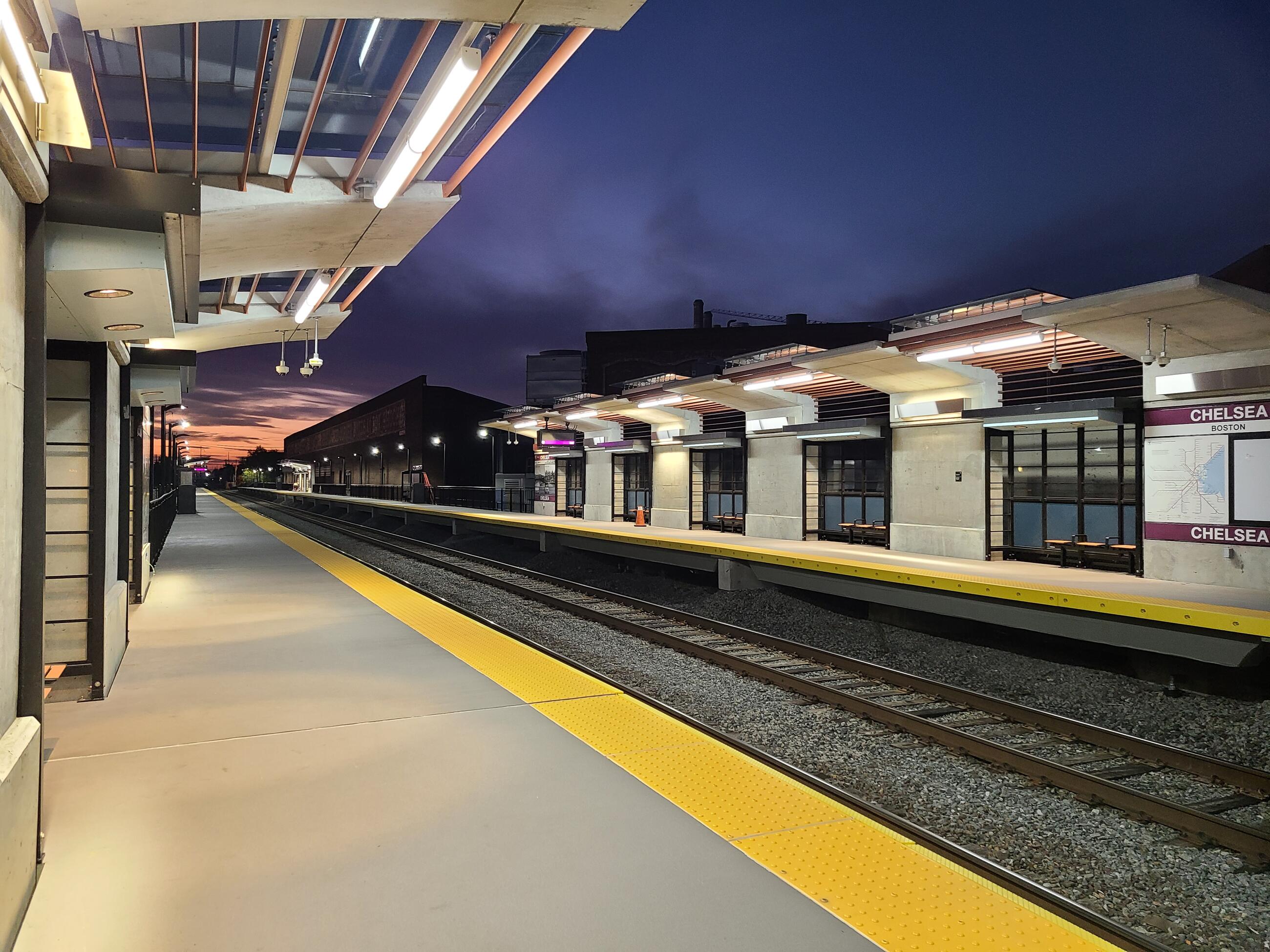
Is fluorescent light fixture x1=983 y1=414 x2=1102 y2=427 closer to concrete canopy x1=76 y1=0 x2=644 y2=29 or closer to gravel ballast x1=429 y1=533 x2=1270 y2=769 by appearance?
gravel ballast x1=429 y1=533 x2=1270 y2=769

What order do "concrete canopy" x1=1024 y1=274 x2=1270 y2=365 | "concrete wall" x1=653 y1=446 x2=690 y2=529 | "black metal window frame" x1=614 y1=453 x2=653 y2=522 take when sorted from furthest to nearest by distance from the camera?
"black metal window frame" x1=614 y1=453 x2=653 y2=522 < "concrete wall" x1=653 y1=446 x2=690 y2=529 < "concrete canopy" x1=1024 y1=274 x2=1270 y2=365

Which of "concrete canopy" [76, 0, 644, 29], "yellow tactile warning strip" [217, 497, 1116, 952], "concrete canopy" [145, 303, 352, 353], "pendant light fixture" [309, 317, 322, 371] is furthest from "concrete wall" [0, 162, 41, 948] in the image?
"pendant light fixture" [309, 317, 322, 371]

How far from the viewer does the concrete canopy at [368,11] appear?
3854 mm

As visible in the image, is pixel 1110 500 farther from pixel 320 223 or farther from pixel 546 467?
pixel 546 467

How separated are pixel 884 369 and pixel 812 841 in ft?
37.6

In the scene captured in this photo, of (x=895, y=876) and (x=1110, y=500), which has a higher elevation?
(x=1110, y=500)

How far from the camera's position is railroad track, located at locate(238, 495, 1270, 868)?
5113 mm

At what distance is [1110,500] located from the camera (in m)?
12.2

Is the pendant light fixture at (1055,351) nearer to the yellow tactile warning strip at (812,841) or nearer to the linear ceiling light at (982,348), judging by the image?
the linear ceiling light at (982,348)

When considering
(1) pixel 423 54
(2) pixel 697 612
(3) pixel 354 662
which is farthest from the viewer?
(2) pixel 697 612

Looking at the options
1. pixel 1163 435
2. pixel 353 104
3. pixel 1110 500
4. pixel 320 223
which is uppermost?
pixel 353 104

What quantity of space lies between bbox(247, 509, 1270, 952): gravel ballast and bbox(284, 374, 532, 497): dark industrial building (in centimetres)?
3555

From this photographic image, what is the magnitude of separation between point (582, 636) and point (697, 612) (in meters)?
3.12

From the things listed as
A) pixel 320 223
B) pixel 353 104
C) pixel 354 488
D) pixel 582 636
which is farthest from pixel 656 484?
pixel 354 488
